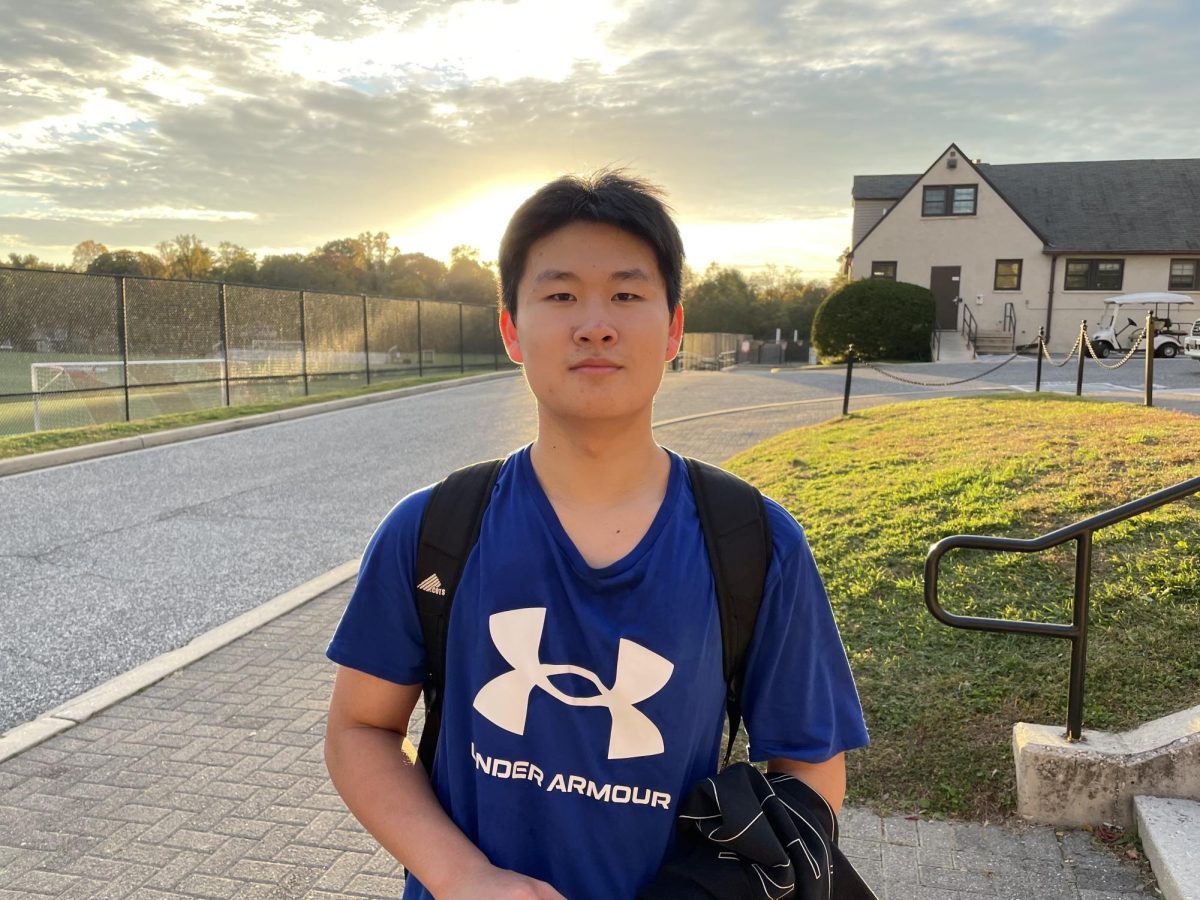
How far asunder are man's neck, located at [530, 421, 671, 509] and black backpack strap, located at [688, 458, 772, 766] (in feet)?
0.38

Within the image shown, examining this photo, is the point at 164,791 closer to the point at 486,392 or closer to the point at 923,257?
the point at 486,392

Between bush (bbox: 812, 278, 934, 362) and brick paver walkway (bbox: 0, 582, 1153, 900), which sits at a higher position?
bush (bbox: 812, 278, 934, 362)

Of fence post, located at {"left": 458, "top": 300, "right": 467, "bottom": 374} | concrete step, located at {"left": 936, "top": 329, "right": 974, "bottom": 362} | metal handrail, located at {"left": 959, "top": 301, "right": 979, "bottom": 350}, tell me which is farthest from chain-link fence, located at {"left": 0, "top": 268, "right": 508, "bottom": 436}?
metal handrail, located at {"left": 959, "top": 301, "right": 979, "bottom": 350}

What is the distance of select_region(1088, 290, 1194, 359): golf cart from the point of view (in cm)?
2755

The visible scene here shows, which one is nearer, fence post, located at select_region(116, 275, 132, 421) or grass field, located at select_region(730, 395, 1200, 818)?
grass field, located at select_region(730, 395, 1200, 818)

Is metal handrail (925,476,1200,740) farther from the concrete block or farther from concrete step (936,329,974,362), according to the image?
concrete step (936,329,974,362)

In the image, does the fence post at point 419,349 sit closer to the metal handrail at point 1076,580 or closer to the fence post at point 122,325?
the fence post at point 122,325

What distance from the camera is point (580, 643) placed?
1448 millimetres

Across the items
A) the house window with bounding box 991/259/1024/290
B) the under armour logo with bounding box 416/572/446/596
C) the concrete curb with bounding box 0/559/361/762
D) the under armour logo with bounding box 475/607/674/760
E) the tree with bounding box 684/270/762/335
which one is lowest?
the concrete curb with bounding box 0/559/361/762

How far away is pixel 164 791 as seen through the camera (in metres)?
3.74

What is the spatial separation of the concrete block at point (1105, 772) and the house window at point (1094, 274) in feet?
124

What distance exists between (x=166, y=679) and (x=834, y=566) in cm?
385

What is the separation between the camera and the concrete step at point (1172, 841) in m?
2.73

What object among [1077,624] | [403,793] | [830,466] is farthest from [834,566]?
[403,793]
